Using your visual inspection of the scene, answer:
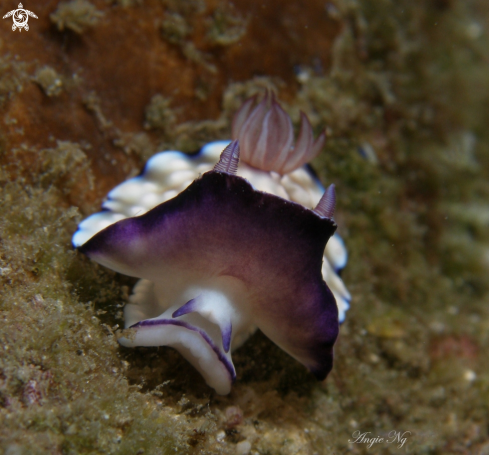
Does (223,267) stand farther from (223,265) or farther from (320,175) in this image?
(320,175)

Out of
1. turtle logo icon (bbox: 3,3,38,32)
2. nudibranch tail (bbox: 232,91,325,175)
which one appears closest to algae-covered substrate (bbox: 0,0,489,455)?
turtle logo icon (bbox: 3,3,38,32)

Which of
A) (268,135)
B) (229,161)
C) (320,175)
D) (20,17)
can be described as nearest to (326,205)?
(229,161)

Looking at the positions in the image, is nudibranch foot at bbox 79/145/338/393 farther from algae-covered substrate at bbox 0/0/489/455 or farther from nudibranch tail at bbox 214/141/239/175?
algae-covered substrate at bbox 0/0/489/455

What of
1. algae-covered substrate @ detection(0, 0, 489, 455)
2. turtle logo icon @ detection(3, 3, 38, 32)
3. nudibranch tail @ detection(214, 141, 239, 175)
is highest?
turtle logo icon @ detection(3, 3, 38, 32)

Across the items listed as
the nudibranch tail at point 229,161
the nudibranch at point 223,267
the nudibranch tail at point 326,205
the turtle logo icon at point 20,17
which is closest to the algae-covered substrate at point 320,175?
the turtle logo icon at point 20,17

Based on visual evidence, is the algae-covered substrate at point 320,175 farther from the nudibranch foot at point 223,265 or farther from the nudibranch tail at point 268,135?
the nudibranch tail at point 268,135

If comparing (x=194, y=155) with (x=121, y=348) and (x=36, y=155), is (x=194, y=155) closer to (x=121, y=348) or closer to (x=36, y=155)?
(x=36, y=155)
